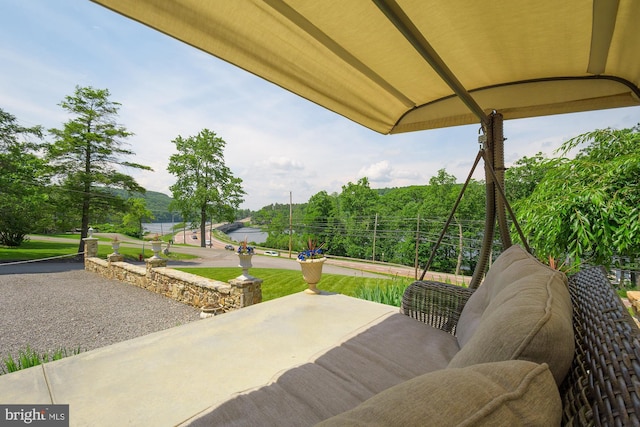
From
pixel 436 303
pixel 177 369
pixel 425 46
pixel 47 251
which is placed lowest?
pixel 47 251

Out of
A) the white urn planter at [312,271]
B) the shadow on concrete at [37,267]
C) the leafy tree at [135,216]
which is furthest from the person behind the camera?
the leafy tree at [135,216]

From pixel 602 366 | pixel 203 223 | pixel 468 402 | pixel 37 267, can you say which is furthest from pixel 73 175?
pixel 602 366

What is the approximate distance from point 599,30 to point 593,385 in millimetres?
1522

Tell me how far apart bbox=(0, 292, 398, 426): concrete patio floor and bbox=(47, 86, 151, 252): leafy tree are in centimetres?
1207

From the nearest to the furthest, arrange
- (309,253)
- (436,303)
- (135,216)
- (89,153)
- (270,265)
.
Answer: (436,303) < (309,253) < (89,153) < (270,265) < (135,216)

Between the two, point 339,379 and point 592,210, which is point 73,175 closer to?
point 339,379

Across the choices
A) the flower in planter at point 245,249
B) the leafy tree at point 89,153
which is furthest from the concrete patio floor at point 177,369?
the leafy tree at point 89,153

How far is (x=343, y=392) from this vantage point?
1.01 meters

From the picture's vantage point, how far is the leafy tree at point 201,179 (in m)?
17.1

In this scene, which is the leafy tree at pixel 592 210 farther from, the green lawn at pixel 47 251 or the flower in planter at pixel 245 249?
the green lawn at pixel 47 251

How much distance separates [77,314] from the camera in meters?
5.50

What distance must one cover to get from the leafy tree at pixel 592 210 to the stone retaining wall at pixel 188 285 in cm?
355

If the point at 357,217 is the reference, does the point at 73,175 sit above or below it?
above

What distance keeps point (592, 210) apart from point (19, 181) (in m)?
14.1
